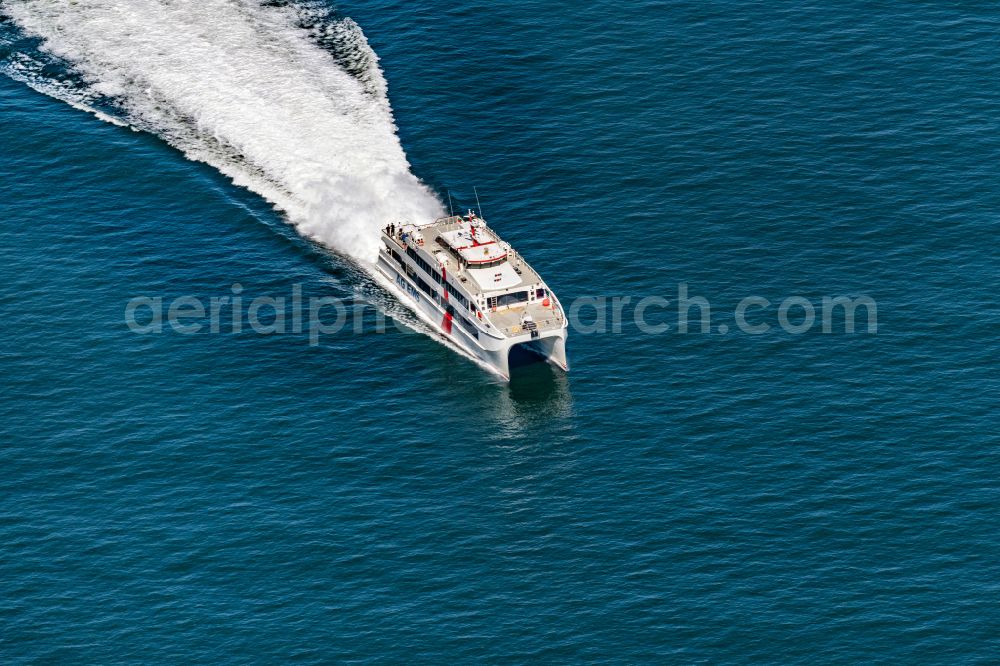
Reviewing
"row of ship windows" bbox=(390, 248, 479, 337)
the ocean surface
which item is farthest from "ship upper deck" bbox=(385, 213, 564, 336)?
the ocean surface

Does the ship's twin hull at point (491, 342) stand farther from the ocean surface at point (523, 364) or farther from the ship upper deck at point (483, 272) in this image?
the ocean surface at point (523, 364)

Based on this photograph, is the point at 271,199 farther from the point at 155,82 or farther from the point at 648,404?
the point at 648,404

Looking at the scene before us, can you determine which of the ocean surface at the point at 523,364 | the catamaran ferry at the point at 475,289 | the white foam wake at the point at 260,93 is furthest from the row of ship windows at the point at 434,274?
the white foam wake at the point at 260,93

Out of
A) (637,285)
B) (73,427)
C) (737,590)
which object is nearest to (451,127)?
(637,285)

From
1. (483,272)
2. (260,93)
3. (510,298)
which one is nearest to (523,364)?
(510,298)

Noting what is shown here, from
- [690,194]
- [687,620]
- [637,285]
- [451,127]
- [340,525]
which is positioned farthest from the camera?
[451,127]


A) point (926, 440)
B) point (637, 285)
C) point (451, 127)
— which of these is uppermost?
point (451, 127)

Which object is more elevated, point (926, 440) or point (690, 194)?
point (690, 194)
